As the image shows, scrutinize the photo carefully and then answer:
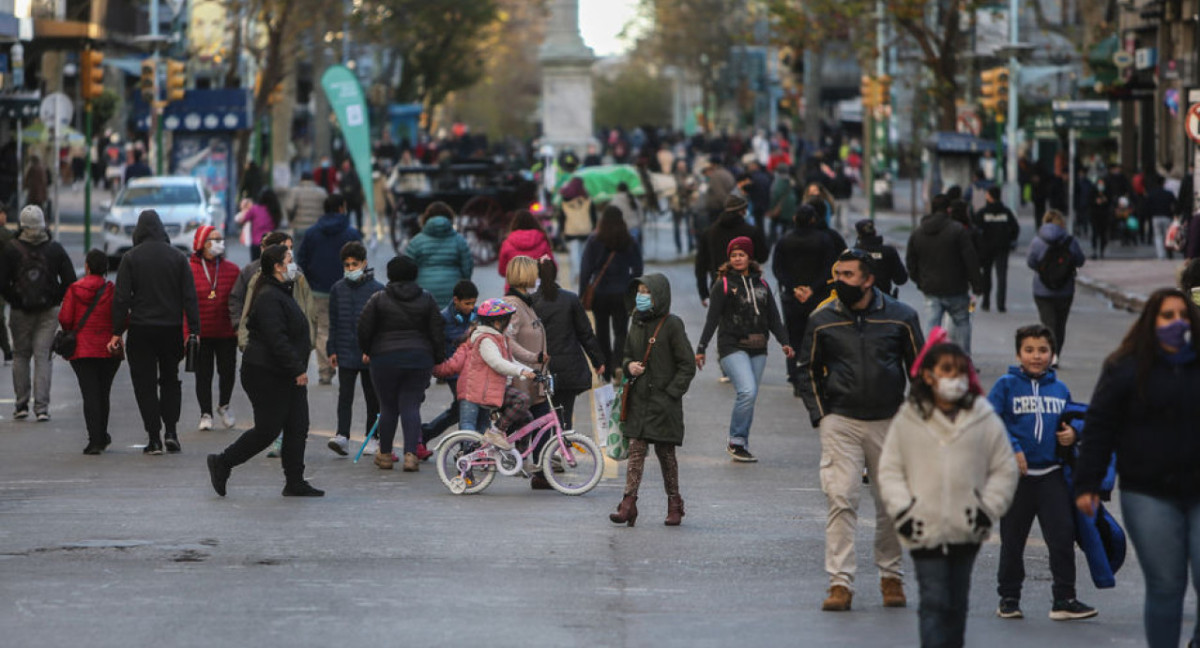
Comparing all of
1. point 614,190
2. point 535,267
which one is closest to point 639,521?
point 535,267

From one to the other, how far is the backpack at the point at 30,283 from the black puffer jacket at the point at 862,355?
927 cm

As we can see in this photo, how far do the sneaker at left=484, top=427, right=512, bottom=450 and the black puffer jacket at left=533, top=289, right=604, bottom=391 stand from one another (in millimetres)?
968

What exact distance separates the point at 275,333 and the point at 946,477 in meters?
6.42

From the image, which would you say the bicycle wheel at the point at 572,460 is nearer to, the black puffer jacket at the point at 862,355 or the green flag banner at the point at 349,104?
the black puffer jacket at the point at 862,355

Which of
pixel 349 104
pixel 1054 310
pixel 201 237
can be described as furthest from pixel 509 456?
pixel 349 104

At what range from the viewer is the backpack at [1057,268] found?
20195mm

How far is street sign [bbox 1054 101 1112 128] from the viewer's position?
41188mm

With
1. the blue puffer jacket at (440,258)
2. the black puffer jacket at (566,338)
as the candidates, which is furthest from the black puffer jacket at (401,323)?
the blue puffer jacket at (440,258)

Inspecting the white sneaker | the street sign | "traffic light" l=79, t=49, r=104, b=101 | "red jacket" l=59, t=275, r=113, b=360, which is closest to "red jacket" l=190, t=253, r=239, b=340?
the white sneaker

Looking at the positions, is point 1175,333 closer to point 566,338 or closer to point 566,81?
point 566,338

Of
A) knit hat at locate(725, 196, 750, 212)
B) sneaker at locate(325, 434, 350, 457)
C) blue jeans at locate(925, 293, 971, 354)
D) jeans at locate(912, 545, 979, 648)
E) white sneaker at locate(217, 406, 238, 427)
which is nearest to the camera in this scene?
jeans at locate(912, 545, 979, 648)

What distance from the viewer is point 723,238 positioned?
1948 centimetres

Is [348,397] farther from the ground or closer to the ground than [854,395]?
closer to the ground

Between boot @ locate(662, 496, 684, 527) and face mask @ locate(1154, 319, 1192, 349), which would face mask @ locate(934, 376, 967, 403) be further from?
boot @ locate(662, 496, 684, 527)
